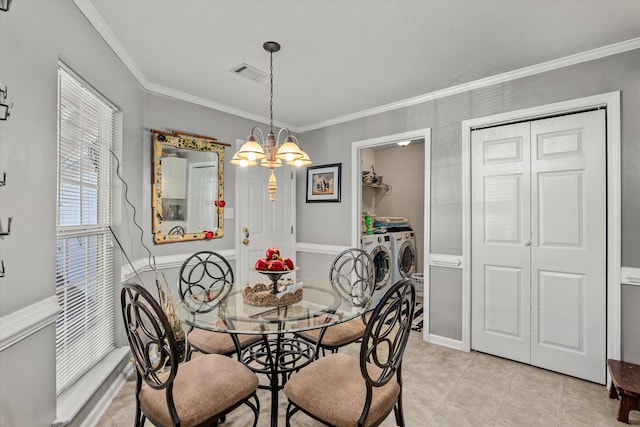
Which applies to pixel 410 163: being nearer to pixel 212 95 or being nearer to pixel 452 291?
pixel 452 291

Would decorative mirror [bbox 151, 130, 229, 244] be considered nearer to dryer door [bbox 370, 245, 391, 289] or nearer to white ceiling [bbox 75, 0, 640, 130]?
white ceiling [bbox 75, 0, 640, 130]

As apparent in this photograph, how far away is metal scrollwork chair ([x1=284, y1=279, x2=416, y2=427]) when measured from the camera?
1352mm

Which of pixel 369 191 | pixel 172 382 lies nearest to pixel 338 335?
pixel 172 382

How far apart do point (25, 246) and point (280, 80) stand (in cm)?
221

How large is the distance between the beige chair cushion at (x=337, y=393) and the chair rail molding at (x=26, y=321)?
113cm

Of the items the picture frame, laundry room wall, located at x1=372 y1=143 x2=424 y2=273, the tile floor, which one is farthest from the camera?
laundry room wall, located at x1=372 y1=143 x2=424 y2=273

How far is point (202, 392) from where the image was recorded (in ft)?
4.73

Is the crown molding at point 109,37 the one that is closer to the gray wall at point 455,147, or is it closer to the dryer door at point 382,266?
the gray wall at point 455,147

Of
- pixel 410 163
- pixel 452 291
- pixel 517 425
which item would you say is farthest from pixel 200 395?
pixel 410 163

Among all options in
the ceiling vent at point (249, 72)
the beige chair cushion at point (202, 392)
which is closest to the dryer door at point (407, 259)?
the ceiling vent at point (249, 72)

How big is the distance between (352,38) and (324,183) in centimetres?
211

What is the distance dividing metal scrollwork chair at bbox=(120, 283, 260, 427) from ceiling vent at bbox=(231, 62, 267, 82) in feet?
6.32

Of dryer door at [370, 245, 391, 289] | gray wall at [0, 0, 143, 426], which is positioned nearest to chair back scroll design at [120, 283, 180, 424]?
gray wall at [0, 0, 143, 426]

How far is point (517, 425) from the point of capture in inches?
76.0
